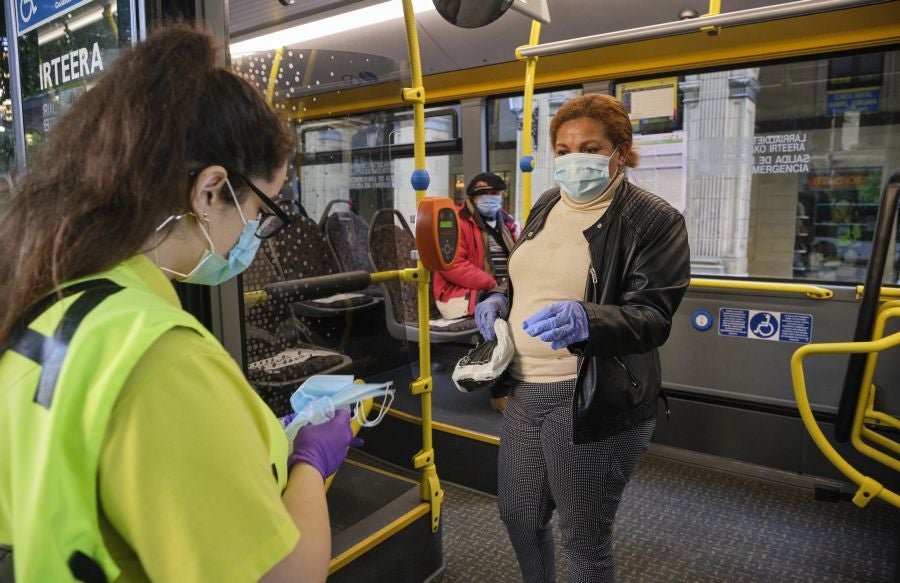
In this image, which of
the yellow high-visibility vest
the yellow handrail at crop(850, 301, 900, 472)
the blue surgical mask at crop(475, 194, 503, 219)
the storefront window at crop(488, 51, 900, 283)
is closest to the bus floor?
the yellow handrail at crop(850, 301, 900, 472)

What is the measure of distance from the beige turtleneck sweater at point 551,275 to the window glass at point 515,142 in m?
2.52

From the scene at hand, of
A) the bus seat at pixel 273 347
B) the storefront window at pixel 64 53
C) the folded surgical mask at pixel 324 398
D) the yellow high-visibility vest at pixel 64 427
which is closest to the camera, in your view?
the yellow high-visibility vest at pixel 64 427

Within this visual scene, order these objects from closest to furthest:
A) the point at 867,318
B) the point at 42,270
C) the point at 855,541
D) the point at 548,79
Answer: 1. the point at 42,270
2. the point at 867,318
3. the point at 855,541
4. the point at 548,79

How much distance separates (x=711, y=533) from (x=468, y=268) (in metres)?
2.06

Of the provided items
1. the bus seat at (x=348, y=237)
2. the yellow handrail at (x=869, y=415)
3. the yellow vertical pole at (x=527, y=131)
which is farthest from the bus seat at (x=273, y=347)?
the yellow handrail at (x=869, y=415)

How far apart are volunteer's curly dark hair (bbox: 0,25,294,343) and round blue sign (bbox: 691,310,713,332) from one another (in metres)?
3.24

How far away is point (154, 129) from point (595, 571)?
153 centimetres

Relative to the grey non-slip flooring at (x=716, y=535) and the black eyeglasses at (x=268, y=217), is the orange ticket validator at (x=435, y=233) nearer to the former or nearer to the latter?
the black eyeglasses at (x=268, y=217)

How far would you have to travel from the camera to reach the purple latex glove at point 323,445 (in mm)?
980

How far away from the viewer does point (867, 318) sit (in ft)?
8.00

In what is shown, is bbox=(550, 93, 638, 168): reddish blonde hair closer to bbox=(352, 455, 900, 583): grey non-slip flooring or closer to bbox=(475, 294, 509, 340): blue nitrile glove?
bbox=(475, 294, 509, 340): blue nitrile glove

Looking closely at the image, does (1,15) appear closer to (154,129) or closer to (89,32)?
(89,32)

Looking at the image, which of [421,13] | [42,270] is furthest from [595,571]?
[421,13]

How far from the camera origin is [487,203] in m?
3.96
